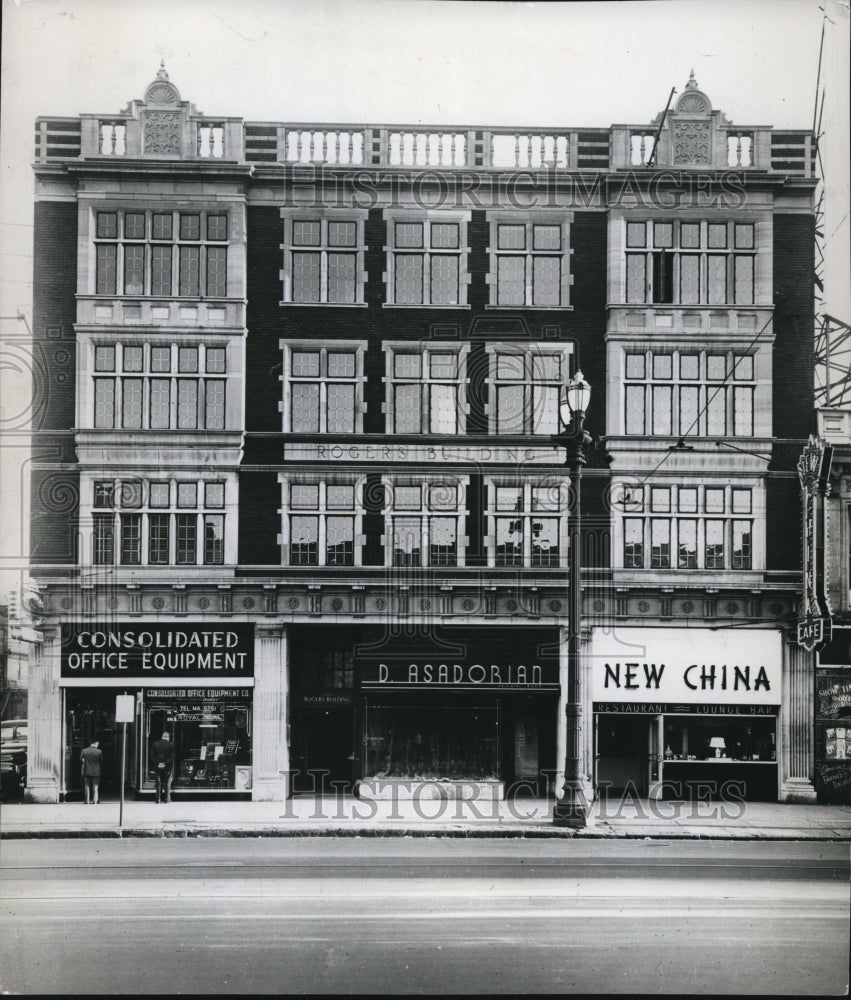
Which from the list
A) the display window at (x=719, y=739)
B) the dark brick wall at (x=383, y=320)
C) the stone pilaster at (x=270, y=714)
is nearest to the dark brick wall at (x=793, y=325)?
the dark brick wall at (x=383, y=320)

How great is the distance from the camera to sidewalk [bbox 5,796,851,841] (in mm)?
13023

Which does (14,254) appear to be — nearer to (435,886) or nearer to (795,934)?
(435,886)

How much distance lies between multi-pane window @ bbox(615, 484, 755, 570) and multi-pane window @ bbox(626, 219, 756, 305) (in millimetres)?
2796

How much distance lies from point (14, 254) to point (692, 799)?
38.5 ft

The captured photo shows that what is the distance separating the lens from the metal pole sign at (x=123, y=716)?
41.9 feet

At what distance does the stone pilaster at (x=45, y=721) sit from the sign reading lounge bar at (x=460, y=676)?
176 inches

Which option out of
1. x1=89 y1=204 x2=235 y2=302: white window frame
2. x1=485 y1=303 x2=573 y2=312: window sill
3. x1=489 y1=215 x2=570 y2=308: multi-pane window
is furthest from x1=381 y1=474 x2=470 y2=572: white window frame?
x1=89 y1=204 x2=235 y2=302: white window frame

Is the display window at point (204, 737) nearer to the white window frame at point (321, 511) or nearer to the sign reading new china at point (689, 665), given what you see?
the white window frame at point (321, 511)

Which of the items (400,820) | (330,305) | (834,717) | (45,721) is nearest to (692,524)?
(834,717)

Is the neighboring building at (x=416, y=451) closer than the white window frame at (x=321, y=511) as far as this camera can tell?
Yes

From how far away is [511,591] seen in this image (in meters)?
14.2

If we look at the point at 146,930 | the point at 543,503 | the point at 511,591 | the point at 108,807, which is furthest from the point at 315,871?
the point at 543,503

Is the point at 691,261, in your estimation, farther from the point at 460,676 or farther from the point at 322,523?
the point at 460,676
